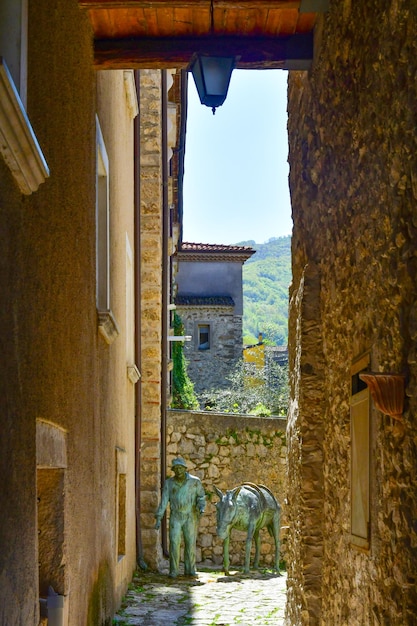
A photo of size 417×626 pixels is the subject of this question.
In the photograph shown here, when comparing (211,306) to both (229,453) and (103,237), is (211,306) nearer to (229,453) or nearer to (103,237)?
(229,453)

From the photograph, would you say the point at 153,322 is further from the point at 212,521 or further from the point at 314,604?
the point at 314,604

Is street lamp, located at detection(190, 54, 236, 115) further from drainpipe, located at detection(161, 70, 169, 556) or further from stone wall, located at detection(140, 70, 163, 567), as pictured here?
drainpipe, located at detection(161, 70, 169, 556)

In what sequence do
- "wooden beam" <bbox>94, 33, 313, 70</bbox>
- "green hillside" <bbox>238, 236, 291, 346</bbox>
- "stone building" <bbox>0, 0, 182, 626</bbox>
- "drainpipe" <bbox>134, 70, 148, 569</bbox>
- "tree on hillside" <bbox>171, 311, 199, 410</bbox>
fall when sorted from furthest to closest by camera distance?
"green hillside" <bbox>238, 236, 291, 346</bbox> < "tree on hillside" <bbox>171, 311, 199, 410</bbox> < "drainpipe" <bbox>134, 70, 148, 569</bbox> < "wooden beam" <bbox>94, 33, 313, 70</bbox> < "stone building" <bbox>0, 0, 182, 626</bbox>

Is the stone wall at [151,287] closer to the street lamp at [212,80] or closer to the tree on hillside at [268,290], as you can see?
the street lamp at [212,80]

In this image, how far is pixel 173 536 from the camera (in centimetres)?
1345

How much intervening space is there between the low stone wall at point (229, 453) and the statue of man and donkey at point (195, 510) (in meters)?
2.37

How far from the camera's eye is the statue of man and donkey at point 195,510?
44.1 ft

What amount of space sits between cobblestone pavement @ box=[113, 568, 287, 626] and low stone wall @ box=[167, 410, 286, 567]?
2.60m

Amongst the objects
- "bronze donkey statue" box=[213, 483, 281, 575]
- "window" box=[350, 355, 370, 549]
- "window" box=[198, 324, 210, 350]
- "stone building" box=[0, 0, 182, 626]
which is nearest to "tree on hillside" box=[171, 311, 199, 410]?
"bronze donkey statue" box=[213, 483, 281, 575]

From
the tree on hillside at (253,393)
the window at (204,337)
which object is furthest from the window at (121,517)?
the window at (204,337)

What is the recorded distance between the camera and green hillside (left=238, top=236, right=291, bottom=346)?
105 m

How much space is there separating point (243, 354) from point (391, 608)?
42.6 m

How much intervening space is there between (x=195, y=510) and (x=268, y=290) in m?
104

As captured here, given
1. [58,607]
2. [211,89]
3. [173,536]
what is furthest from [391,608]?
[173,536]
